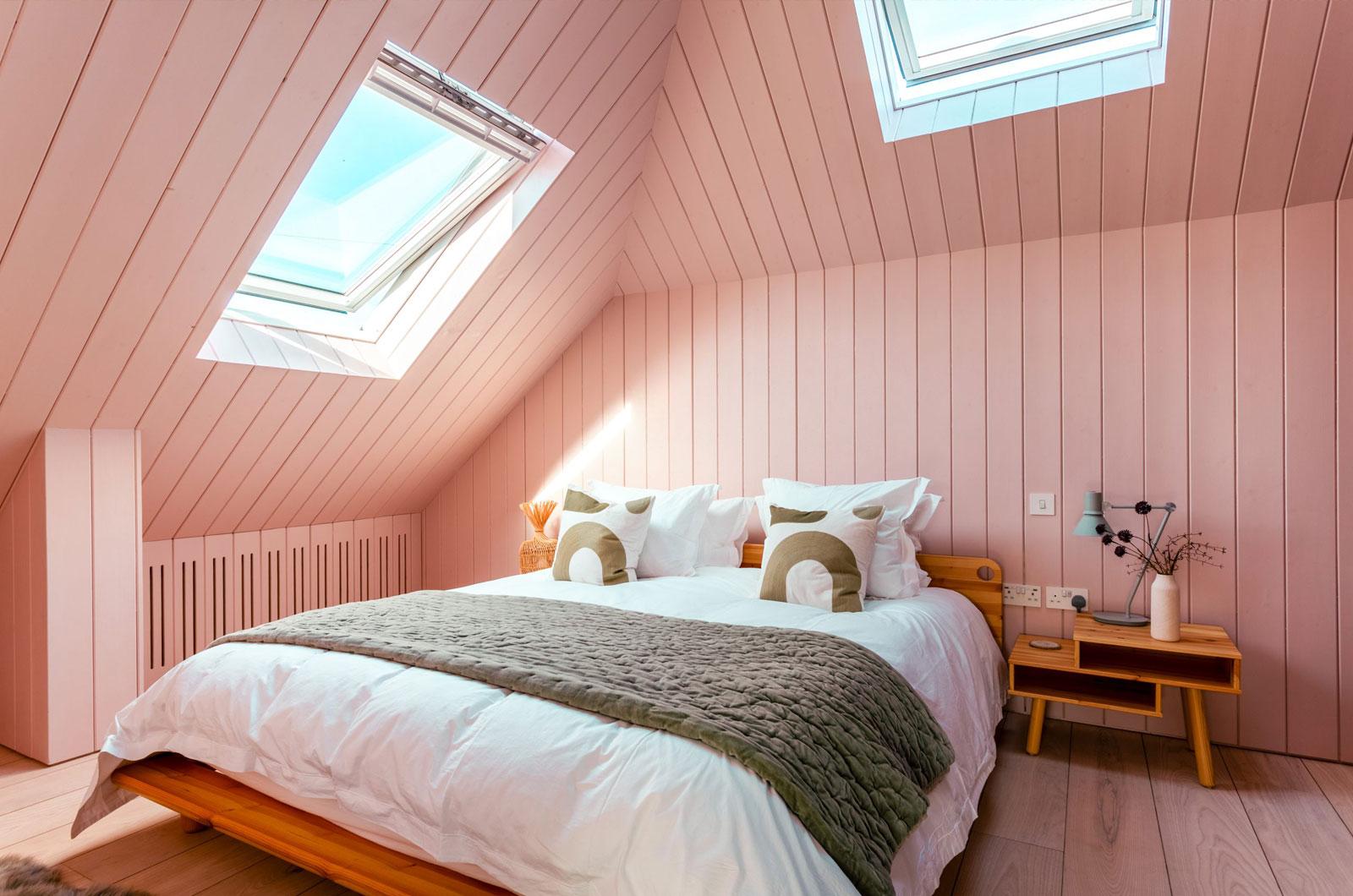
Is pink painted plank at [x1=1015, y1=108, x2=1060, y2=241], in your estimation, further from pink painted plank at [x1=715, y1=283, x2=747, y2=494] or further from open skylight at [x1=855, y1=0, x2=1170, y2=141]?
pink painted plank at [x1=715, y1=283, x2=747, y2=494]

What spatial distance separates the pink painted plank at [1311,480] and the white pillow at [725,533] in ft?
6.07

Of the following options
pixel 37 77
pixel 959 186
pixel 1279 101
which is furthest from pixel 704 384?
pixel 37 77

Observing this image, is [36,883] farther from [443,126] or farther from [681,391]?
[681,391]

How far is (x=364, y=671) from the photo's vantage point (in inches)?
69.2

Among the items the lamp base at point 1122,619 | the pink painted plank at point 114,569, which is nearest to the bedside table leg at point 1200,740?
the lamp base at point 1122,619

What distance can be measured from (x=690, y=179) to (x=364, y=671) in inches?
85.3

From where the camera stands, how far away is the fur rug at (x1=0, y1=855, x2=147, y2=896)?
5.74ft

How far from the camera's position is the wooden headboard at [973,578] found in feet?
9.34

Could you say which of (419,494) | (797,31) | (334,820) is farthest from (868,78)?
(419,494)

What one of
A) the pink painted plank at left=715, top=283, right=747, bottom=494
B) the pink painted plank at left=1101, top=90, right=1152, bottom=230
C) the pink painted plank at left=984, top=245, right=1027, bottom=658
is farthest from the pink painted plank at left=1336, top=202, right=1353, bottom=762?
the pink painted plank at left=715, top=283, right=747, bottom=494

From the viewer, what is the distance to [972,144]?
2.60m

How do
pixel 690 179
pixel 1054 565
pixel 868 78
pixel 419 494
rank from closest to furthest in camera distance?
pixel 868 78
pixel 1054 565
pixel 690 179
pixel 419 494

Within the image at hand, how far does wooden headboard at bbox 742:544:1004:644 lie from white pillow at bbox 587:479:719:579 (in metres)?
0.86

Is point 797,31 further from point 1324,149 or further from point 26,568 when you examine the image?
point 26,568
